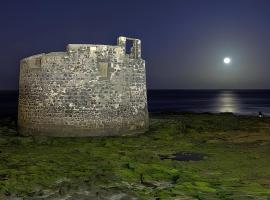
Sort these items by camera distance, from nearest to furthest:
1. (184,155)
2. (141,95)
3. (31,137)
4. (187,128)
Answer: (184,155)
(31,137)
(141,95)
(187,128)

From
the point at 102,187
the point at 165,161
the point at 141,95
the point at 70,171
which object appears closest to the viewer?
the point at 102,187

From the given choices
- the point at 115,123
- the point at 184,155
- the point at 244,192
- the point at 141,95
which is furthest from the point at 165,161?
the point at 141,95

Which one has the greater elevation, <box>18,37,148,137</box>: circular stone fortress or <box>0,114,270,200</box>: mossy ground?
<box>18,37,148,137</box>: circular stone fortress

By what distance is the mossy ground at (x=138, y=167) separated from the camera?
962 centimetres

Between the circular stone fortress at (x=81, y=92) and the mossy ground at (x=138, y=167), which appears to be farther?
the circular stone fortress at (x=81, y=92)

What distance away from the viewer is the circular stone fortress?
59.0 ft

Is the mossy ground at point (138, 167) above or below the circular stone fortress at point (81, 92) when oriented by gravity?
below

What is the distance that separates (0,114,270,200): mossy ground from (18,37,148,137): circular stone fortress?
921mm

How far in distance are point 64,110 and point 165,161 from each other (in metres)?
6.73

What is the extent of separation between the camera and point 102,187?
9914mm

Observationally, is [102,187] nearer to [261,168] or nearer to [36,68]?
[261,168]

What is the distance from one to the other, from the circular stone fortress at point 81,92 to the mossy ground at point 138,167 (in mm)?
921

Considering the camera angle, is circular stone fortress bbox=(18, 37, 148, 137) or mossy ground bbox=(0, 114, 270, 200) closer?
mossy ground bbox=(0, 114, 270, 200)

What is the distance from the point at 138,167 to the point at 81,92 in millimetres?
6959
